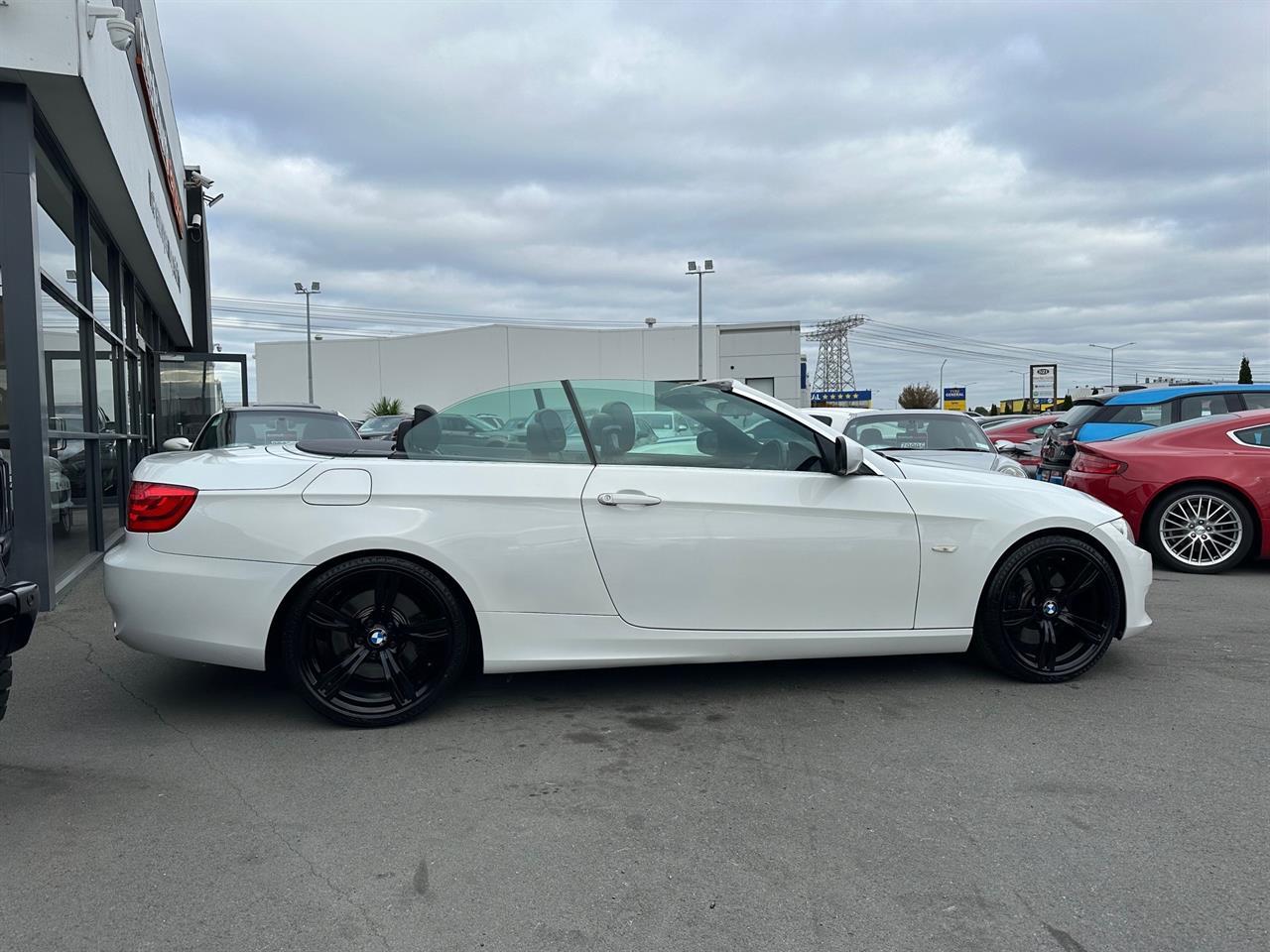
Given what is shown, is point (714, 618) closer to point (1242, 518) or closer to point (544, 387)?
point (544, 387)

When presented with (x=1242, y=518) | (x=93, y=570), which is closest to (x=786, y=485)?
(x=1242, y=518)

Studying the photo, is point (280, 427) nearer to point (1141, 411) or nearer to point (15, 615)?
point (15, 615)

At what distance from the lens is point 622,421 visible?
4102 millimetres

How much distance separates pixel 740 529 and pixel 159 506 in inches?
92.3

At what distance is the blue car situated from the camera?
1038 cm

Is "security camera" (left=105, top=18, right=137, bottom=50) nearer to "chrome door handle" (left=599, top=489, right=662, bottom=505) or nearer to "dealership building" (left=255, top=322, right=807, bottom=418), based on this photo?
"chrome door handle" (left=599, top=489, right=662, bottom=505)

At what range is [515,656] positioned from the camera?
12.7 ft

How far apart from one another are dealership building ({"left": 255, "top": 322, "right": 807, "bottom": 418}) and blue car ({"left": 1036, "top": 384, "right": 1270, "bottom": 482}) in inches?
1602

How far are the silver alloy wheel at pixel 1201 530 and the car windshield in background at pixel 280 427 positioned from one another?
25.2ft

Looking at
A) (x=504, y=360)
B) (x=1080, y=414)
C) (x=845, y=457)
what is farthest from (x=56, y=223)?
(x=504, y=360)

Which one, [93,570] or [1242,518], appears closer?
[1242,518]

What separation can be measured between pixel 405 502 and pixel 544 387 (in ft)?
2.71

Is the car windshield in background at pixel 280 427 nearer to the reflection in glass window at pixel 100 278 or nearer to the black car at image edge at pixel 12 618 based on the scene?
the reflection in glass window at pixel 100 278

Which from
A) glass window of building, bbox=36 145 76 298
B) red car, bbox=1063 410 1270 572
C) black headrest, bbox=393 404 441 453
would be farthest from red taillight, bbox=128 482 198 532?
red car, bbox=1063 410 1270 572
